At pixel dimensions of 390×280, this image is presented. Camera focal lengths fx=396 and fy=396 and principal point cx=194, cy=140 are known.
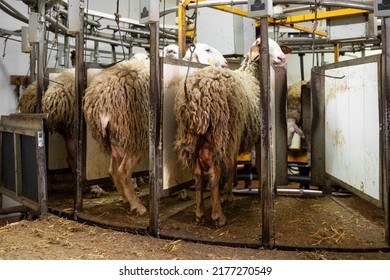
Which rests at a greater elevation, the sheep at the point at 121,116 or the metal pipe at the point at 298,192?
the sheep at the point at 121,116

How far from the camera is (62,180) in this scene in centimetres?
628

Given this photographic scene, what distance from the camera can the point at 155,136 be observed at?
10.7 feet

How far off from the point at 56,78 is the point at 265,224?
10.5 ft

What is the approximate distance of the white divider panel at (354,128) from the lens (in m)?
3.40

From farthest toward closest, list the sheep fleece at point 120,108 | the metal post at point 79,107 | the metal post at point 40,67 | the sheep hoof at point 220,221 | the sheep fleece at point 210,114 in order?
the metal post at point 40,67, the metal post at point 79,107, the sheep fleece at point 120,108, the sheep hoof at point 220,221, the sheep fleece at point 210,114

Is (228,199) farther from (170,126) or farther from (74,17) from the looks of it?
(74,17)

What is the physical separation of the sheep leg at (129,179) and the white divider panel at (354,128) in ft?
6.95

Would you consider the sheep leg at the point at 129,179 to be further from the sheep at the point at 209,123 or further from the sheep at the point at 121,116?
the sheep at the point at 209,123

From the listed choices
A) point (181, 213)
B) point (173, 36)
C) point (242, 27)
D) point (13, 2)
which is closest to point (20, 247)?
point (181, 213)

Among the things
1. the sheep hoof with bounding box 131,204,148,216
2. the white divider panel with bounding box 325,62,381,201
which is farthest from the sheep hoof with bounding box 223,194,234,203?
the white divider panel with bounding box 325,62,381,201

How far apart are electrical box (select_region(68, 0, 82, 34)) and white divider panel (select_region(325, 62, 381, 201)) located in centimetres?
272

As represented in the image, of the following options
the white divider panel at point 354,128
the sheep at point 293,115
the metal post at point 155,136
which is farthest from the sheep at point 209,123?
the sheep at point 293,115

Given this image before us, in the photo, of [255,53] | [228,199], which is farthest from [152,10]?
[228,199]

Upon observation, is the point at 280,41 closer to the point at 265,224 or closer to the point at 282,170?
the point at 282,170
